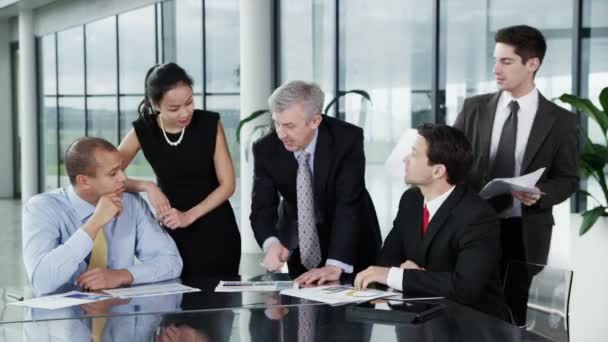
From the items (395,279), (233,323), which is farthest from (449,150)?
(233,323)

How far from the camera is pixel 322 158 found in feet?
10.6

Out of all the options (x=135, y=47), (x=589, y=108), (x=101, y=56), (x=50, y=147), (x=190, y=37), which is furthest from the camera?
(x=50, y=147)

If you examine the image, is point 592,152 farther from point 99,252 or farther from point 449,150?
point 99,252

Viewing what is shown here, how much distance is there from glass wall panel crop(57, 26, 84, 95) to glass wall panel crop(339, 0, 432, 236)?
310 inches

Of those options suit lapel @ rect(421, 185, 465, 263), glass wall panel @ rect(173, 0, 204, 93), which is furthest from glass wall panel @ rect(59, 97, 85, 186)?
suit lapel @ rect(421, 185, 465, 263)

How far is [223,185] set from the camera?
345 cm

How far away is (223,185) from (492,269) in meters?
1.21

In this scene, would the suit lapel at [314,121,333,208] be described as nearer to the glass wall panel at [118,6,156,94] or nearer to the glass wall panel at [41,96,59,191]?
the glass wall panel at [118,6,156,94]

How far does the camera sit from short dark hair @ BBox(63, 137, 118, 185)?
2873 millimetres

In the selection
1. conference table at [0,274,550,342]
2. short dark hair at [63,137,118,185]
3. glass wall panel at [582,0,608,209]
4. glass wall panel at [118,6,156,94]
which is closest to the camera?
conference table at [0,274,550,342]

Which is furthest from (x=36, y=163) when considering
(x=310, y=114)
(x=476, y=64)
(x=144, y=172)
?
(x=310, y=114)

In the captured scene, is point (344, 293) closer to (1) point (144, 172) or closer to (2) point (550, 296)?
(2) point (550, 296)

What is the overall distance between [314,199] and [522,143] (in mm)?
888

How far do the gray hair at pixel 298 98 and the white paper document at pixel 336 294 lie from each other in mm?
657
